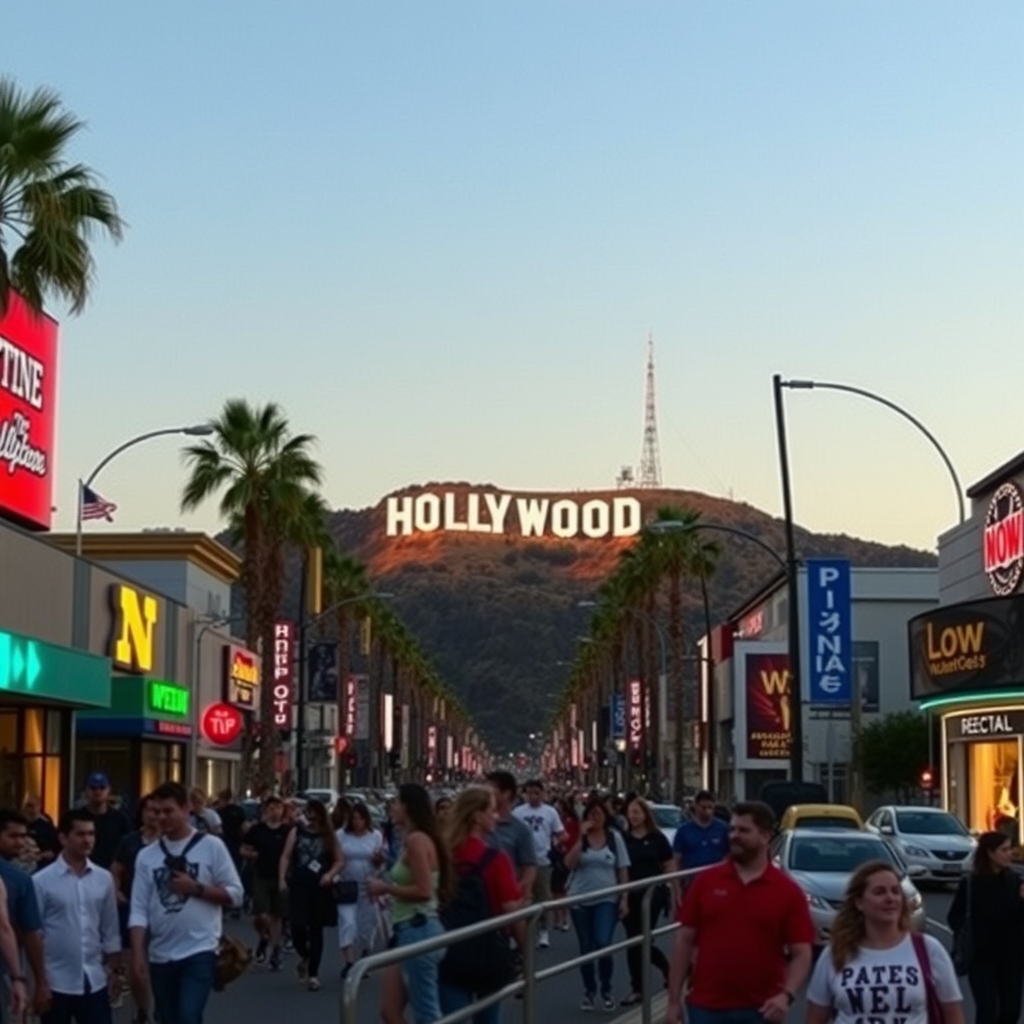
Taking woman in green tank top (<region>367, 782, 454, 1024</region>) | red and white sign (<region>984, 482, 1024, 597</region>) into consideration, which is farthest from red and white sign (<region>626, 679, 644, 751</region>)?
woman in green tank top (<region>367, 782, 454, 1024</region>)

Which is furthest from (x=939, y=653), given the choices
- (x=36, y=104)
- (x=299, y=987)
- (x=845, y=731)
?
(x=299, y=987)

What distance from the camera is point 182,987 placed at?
12.6 m

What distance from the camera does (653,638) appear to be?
108 meters

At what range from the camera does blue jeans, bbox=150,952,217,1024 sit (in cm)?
1260

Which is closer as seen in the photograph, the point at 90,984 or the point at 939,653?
the point at 90,984

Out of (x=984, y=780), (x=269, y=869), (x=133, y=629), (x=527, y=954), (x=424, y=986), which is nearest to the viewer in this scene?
(x=424, y=986)

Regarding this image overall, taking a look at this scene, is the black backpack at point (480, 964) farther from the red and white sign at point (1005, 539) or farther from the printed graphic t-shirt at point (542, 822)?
the red and white sign at point (1005, 539)

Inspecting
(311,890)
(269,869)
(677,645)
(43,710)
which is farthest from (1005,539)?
(311,890)

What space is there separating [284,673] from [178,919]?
2703 inches

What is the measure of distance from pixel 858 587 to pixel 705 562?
22.0 feet

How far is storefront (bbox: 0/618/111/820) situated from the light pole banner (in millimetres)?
18606

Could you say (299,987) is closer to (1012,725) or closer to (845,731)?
(1012,725)

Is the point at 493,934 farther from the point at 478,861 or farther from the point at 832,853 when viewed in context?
the point at 832,853

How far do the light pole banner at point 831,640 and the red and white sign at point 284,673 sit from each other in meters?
26.5
